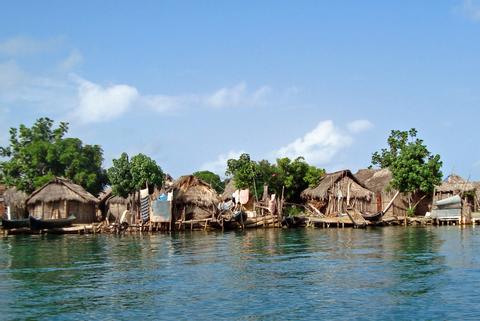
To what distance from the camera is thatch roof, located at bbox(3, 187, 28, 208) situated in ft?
164

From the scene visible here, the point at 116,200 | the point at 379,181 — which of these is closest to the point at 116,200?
the point at 116,200

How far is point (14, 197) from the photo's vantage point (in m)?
51.3

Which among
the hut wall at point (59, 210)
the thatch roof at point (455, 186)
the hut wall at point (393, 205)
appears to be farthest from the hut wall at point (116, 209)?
the thatch roof at point (455, 186)

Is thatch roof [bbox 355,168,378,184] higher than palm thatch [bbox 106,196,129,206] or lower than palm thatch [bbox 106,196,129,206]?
higher

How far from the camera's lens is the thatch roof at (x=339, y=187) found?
1785 inches

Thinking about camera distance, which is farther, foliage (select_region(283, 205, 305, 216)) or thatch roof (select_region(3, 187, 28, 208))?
thatch roof (select_region(3, 187, 28, 208))

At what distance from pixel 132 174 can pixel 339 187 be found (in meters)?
15.5

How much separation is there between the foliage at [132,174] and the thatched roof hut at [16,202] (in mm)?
8719

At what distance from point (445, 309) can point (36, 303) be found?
32.3ft

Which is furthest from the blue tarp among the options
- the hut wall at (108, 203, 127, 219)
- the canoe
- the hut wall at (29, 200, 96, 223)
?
the hut wall at (108, 203, 127, 219)

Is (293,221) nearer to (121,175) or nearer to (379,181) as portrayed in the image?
(379,181)

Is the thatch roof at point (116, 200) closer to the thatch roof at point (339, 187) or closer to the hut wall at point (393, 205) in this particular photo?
the thatch roof at point (339, 187)

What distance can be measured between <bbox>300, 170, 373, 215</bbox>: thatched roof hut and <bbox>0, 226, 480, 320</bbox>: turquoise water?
16.0 metres

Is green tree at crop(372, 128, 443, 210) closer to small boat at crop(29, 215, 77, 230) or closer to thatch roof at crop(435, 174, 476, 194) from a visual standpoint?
thatch roof at crop(435, 174, 476, 194)
